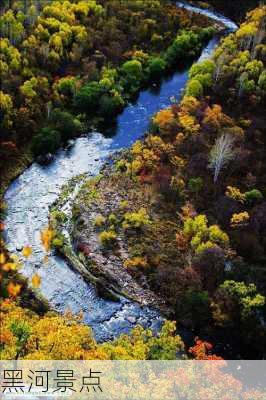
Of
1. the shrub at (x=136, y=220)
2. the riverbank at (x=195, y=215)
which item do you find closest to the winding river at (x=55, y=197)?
the riverbank at (x=195, y=215)

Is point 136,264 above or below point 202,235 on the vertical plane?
below

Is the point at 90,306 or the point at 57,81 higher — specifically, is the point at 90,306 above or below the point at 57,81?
below

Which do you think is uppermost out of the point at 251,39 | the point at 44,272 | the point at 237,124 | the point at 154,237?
the point at 251,39

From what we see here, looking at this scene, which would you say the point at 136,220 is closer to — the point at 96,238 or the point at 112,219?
the point at 112,219

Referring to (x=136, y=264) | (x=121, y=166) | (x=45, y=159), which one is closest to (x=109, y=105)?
(x=121, y=166)

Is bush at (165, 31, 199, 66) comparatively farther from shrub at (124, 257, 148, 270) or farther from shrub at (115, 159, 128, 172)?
shrub at (124, 257, 148, 270)

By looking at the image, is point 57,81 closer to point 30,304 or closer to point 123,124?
→ point 123,124

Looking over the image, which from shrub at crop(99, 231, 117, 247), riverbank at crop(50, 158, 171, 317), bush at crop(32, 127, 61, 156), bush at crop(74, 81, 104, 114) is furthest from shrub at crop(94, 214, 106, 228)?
bush at crop(74, 81, 104, 114)

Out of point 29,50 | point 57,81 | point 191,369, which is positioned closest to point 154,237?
point 191,369
